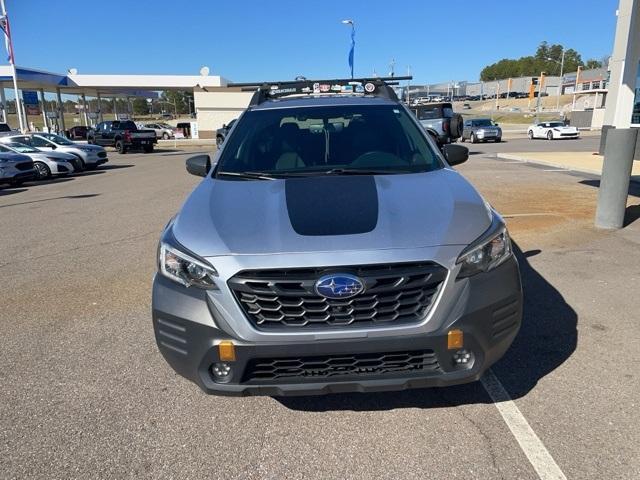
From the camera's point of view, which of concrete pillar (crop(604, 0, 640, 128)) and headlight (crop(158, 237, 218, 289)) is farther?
concrete pillar (crop(604, 0, 640, 128))

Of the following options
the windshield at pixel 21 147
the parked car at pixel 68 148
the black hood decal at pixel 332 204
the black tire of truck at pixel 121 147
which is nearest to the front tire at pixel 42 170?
the windshield at pixel 21 147

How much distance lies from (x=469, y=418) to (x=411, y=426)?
0.35m

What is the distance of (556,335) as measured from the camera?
156 inches

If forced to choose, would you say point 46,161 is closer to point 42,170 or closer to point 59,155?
point 42,170

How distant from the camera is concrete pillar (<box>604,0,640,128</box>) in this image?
45.2ft

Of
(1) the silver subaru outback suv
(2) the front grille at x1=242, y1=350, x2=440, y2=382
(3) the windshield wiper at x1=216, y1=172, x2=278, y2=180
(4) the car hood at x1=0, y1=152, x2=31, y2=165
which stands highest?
(3) the windshield wiper at x1=216, y1=172, x2=278, y2=180

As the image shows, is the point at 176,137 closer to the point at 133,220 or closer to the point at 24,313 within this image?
the point at 133,220

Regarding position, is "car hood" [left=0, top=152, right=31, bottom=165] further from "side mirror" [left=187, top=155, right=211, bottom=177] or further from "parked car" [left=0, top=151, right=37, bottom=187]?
"side mirror" [left=187, top=155, right=211, bottom=177]

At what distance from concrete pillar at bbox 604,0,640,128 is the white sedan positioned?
12805 millimetres

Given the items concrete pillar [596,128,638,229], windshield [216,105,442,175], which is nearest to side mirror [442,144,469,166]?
windshield [216,105,442,175]

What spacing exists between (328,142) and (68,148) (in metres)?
20.3

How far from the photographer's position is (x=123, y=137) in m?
33.8

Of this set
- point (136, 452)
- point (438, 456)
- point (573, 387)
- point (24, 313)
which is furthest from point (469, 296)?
point (24, 313)

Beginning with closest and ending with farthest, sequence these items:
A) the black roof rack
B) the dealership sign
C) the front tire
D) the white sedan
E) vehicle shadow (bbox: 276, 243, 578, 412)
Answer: vehicle shadow (bbox: 276, 243, 578, 412) → the black roof rack → the front tire → the white sedan → the dealership sign
